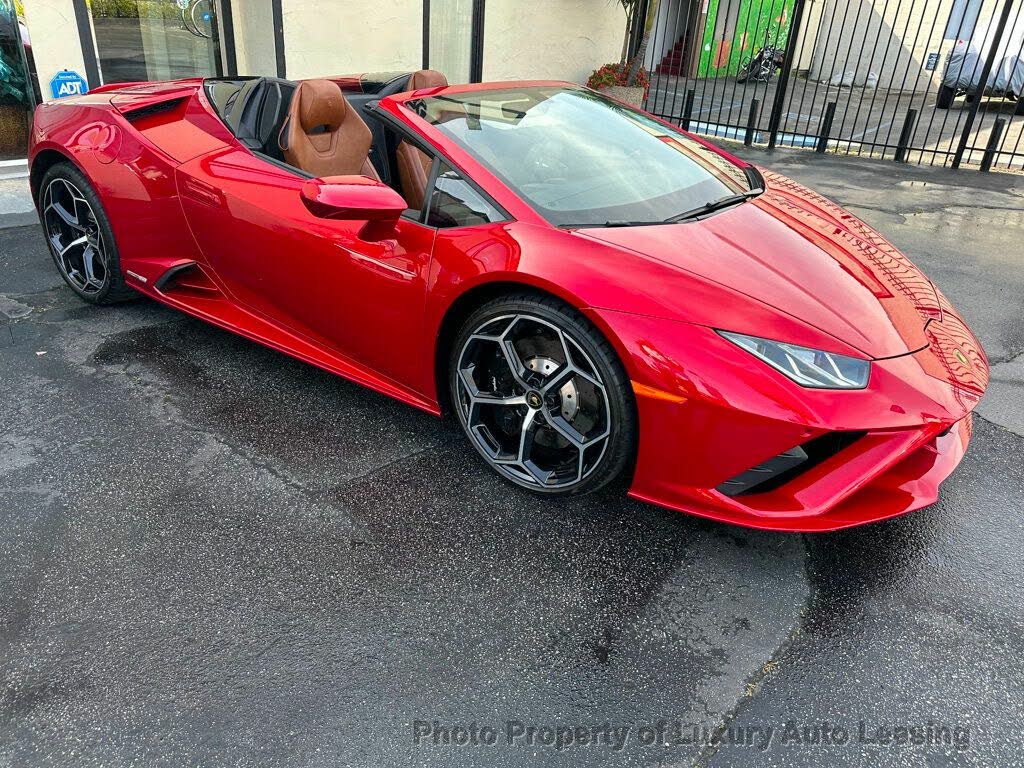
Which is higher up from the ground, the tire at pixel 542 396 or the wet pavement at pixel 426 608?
the tire at pixel 542 396

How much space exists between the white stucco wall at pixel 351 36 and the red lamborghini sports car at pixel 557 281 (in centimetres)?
442

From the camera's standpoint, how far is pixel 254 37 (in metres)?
7.61

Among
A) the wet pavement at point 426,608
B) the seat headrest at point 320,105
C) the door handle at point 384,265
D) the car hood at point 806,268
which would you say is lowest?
the wet pavement at point 426,608

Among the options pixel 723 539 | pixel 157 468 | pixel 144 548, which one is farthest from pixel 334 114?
pixel 723 539

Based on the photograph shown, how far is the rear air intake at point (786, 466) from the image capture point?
204cm

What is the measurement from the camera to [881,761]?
170cm

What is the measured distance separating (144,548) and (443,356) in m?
1.12

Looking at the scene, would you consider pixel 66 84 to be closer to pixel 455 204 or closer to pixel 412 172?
pixel 412 172

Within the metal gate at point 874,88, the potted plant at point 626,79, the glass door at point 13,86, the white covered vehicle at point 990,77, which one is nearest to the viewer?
the glass door at point 13,86

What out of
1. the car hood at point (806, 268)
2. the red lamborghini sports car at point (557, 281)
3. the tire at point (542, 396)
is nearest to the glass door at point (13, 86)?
the red lamborghini sports car at point (557, 281)

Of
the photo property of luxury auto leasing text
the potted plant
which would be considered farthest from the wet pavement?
the potted plant

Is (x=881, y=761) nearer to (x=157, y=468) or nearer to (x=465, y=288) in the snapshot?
(x=465, y=288)

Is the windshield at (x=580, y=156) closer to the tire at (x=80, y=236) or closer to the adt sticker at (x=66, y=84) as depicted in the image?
the tire at (x=80, y=236)

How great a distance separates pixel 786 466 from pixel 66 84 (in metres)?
6.67
